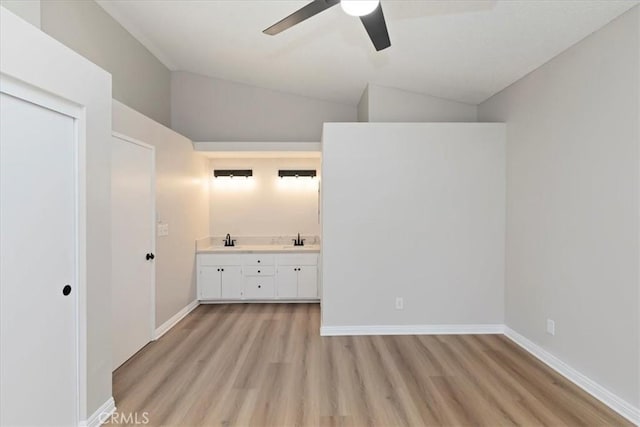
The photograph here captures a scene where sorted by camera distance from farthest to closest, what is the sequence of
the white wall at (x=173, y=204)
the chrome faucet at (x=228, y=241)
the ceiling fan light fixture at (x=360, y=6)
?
the chrome faucet at (x=228, y=241)
the white wall at (x=173, y=204)
the ceiling fan light fixture at (x=360, y=6)

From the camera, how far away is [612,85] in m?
2.33

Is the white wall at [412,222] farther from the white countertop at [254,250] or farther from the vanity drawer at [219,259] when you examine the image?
the vanity drawer at [219,259]

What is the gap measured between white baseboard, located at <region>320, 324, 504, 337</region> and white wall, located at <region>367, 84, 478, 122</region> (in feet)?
8.09

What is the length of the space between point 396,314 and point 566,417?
1.72 meters

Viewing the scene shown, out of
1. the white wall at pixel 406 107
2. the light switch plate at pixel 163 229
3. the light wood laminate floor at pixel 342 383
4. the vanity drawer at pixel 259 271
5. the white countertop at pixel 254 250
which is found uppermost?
the white wall at pixel 406 107

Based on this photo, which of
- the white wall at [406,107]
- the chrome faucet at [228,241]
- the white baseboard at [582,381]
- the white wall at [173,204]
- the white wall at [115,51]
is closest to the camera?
the white baseboard at [582,381]

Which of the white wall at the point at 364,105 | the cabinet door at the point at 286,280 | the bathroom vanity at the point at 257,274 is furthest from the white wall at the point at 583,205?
the cabinet door at the point at 286,280

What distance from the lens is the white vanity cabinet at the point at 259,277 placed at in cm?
476

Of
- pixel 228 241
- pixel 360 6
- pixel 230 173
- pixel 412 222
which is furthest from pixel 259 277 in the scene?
pixel 360 6

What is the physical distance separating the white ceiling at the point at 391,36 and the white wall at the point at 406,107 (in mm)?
102

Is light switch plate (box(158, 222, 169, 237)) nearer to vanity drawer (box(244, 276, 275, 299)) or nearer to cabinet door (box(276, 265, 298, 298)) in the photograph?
vanity drawer (box(244, 276, 275, 299))

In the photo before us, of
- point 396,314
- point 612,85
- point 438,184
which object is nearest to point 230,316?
point 396,314

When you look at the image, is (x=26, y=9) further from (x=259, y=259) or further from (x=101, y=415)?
(x=259, y=259)

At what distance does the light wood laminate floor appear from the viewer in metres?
2.22
